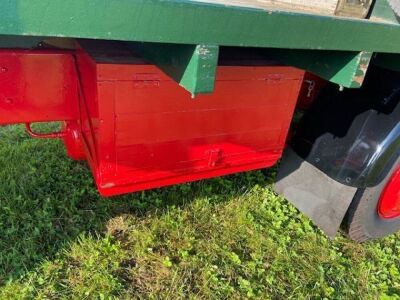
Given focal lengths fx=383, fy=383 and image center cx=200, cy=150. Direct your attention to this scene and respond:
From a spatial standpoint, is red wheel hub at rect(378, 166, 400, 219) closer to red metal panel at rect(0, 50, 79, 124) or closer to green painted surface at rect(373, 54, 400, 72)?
green painted surface at rect(373, 54, 400, 72)

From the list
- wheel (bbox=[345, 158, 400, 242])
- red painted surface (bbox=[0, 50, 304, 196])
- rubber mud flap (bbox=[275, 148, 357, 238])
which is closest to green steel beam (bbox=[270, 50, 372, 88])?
red painted surface (bbox=[0, 50, 304, 196])

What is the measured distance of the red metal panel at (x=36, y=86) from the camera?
1.55 m

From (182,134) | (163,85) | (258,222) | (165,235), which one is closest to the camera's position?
(163,85)

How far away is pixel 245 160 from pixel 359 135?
2.13 ft

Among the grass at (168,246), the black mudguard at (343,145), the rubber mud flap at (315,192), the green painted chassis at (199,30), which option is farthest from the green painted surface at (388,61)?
the grass at (168,246)

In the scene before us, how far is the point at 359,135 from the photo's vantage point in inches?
83.3

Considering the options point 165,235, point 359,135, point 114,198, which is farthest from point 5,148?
point 359,135

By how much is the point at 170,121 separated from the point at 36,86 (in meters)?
0.59

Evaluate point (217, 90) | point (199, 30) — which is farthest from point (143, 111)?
point (199, 30)

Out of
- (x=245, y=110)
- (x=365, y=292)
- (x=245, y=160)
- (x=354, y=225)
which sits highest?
(x=245, y=110)

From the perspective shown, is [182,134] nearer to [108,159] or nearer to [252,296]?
[108,159]

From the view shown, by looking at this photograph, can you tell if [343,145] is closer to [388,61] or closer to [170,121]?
[388,61]

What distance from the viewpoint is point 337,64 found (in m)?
1.54

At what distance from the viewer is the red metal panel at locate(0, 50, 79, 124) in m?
1.55
